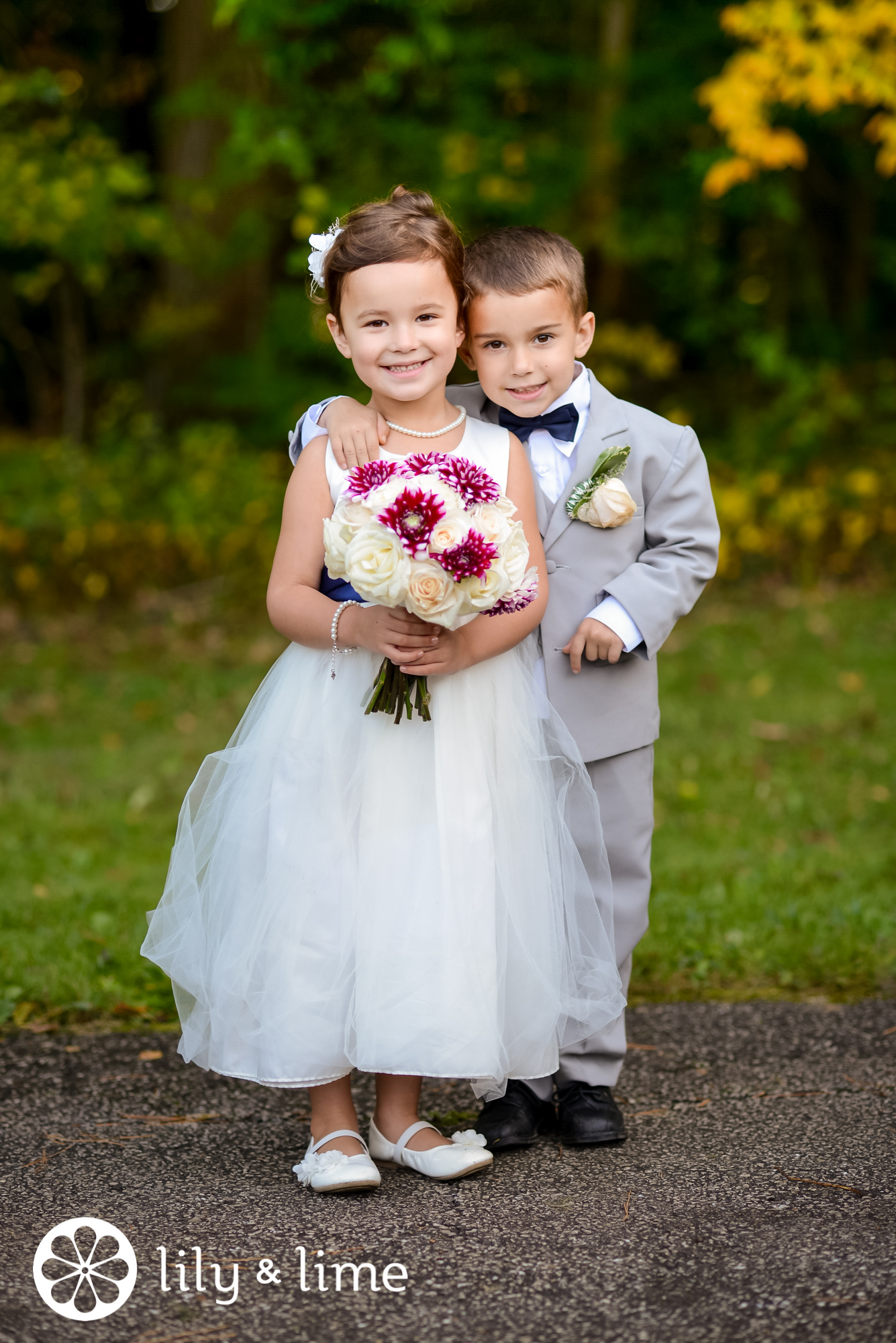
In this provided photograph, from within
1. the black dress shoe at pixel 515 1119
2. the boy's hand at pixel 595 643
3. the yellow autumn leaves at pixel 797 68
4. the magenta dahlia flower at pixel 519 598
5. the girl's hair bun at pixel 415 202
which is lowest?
the black dress shoe at pixel 515 1119

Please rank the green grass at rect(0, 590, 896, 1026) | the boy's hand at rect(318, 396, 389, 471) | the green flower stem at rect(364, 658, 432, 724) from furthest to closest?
1. the green grass at rect(0, 590, 896, 1026)
2. the boy's hand at rect(318, 396, 389, 471)
3. the green flower stem at rect(364, 658, 432, 724)

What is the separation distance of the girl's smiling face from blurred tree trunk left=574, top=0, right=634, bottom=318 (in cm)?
800

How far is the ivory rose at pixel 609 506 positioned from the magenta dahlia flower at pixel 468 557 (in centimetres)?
53

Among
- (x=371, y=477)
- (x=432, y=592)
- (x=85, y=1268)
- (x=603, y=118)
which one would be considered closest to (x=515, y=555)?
(x=432, y=592)

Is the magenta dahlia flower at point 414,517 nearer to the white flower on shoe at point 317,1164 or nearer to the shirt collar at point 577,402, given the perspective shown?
the shirt collar at point 577,402

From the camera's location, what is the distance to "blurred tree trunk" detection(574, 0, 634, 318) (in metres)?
10.1

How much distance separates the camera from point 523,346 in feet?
9.35

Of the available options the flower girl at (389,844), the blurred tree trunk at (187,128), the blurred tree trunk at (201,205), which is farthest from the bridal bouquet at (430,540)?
the blurred tree trunk at (187,128)

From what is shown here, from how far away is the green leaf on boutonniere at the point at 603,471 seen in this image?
2920 millimetres

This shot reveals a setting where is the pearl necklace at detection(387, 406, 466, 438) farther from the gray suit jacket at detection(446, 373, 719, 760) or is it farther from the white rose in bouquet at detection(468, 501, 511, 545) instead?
the white rose in bouquet at detection(468, 501, 511, 545)

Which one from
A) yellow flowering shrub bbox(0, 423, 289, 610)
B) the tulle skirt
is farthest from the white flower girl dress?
yellow flowering shrub bbox(0, 423, 289, 610)

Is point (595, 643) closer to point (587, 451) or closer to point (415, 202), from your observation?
point (587, 451)

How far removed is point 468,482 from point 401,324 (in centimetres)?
43

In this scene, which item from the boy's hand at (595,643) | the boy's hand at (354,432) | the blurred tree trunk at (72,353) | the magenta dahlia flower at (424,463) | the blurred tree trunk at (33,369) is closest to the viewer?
the magenta dahlia flower at (424,463)
